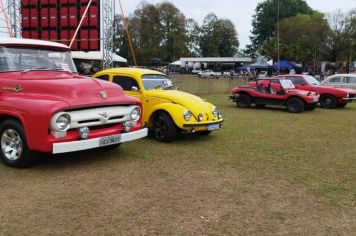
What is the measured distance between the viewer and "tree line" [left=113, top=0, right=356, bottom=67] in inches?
2105

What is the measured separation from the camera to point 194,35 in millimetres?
94375

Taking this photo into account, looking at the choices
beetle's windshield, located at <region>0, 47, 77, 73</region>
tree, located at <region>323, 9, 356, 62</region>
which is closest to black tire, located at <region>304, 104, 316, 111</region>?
beetle's windshield, located at <region>0, 47, 77, 73</region>

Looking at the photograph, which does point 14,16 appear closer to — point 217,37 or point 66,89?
point 66,89

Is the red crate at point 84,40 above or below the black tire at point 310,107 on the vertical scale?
above

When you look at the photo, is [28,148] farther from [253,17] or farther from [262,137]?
[253,17]

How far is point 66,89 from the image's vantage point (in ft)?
21.2

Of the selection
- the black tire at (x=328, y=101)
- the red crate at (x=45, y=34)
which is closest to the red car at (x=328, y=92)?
the black tire at (x=328, y=101)

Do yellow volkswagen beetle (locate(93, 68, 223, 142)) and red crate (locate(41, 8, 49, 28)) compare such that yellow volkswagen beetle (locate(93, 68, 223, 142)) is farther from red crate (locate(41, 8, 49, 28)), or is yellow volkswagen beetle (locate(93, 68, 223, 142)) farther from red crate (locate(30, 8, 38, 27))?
red crate (locate(30, 8, 38, 27))

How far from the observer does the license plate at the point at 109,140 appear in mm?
6570

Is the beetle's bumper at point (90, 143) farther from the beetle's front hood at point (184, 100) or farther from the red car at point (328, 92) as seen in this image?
the red car at point (328, 92)

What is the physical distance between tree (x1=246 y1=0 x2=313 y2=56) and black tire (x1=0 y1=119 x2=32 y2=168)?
282 feet

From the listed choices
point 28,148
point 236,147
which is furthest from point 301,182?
point 28,148

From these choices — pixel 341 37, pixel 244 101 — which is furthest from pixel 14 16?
pixel 341 37

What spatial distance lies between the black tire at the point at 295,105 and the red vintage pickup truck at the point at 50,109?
32.1ft
